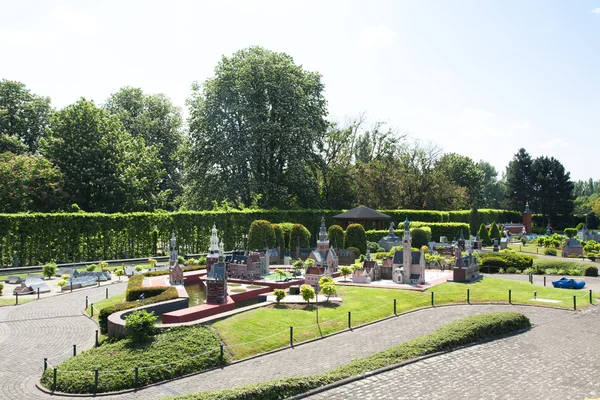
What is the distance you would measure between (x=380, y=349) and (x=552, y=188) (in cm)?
8945

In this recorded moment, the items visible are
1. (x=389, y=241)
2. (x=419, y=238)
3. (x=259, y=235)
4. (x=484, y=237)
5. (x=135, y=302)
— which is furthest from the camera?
(x=484, y=237)

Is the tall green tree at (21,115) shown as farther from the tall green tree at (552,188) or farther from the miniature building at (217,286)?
the tall green tree at (552,188)

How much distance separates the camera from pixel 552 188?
96062 mm

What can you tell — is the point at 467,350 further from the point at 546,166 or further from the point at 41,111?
the point at 546,166

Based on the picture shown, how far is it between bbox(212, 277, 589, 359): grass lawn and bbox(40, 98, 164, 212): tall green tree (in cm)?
3095

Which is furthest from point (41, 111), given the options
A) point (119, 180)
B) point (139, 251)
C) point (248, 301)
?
point (248, 301)

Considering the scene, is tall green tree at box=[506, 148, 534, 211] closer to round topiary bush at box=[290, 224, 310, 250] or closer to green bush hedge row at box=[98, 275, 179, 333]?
round topiary bush at box=[290, 224, 310, 250]

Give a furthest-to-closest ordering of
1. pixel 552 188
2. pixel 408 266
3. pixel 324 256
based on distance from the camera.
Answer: pixel 552 188
pixel 324 256
pixel 408 266

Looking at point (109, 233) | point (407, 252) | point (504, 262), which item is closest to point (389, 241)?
point (504, 262)

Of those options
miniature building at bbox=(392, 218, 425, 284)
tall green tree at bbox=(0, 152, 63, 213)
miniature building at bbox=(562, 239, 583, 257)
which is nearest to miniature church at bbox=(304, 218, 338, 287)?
miniature building at bbox=(392, 218, 425, 284)

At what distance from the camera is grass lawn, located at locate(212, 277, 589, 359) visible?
21.1 metres

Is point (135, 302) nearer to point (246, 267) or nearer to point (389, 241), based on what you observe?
point (246, 267)

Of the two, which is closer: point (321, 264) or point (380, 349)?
point (380, 349)

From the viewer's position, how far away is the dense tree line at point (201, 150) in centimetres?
5078
